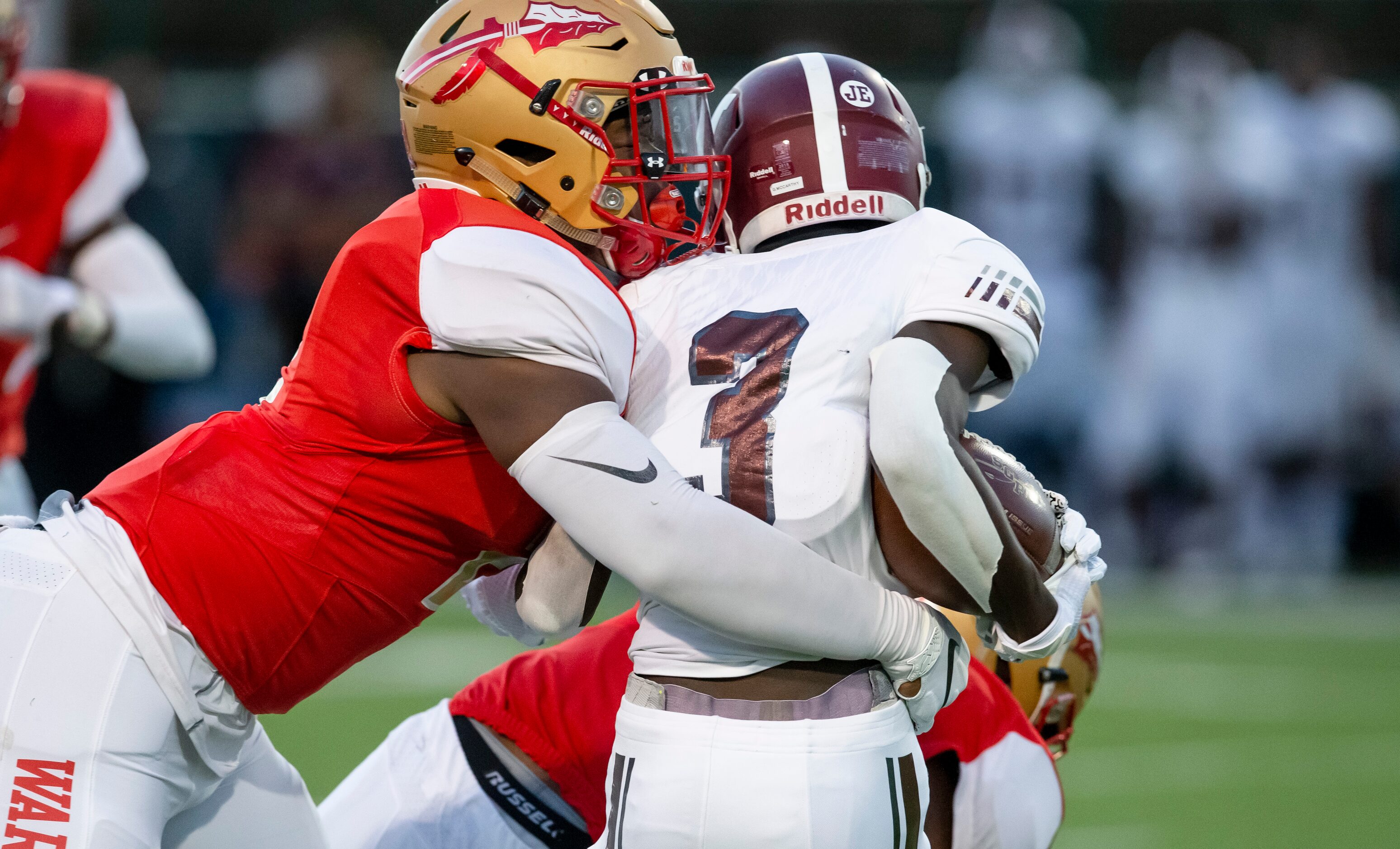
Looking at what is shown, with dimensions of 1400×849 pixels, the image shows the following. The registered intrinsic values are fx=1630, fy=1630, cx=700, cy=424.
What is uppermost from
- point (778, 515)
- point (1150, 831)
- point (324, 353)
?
point (324, 353)

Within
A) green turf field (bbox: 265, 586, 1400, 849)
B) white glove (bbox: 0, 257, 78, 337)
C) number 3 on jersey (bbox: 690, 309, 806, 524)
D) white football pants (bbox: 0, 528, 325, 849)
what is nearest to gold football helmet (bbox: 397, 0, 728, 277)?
number 3 on jersey (bbox: 690, 309, 806, 524)

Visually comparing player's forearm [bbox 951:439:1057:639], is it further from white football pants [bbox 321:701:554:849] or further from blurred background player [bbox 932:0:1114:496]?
blurred background player [bbox 932:0:1114:496]

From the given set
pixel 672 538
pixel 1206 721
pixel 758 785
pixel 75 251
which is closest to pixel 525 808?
pixel 758 785

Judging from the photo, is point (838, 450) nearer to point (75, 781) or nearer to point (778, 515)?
Answer: point (778, 515)

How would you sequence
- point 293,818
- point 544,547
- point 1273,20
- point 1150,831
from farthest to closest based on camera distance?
point 1273,20
point 1150,831
point 293,818
point 544,547

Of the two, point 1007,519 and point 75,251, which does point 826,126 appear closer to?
point 1007,519

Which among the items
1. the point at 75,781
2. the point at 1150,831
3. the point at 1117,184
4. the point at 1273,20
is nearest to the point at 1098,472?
the point at 1117,184

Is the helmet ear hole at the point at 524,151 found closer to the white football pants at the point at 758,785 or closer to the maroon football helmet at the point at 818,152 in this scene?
the maroon football helmet at the point at 818,152

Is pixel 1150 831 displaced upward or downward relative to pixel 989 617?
downward

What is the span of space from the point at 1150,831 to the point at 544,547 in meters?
2.98

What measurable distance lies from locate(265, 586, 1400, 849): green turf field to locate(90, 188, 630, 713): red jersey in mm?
2681

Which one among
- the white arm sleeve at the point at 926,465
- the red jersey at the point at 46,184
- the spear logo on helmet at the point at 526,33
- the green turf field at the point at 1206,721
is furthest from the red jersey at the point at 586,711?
the green turf field at the point at 1206,721

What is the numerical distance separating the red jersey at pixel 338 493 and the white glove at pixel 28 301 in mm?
1817

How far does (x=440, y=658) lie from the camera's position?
7215mm
